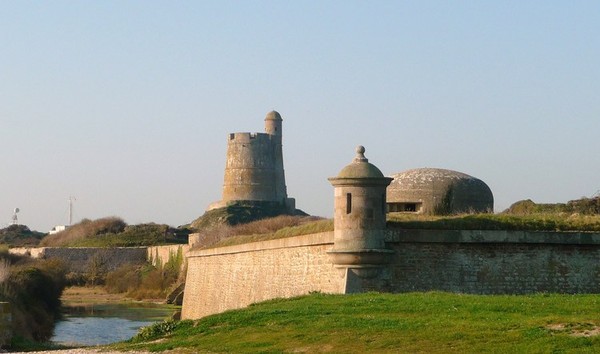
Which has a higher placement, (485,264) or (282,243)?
(282,243)

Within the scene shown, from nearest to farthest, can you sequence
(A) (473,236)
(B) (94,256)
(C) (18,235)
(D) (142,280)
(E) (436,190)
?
(A) (473,236) < (E) (436,190) < (D) (142,280) < (B) (94,256) < (C) (18,235)

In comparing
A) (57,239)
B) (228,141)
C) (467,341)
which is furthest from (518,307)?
(57,239)

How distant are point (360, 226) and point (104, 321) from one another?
3232 cm

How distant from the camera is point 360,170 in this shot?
24.6 meters

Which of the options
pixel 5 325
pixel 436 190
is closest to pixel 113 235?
pixel 5 325

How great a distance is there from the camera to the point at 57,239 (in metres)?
111

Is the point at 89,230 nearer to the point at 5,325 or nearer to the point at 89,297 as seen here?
the point at 89,297

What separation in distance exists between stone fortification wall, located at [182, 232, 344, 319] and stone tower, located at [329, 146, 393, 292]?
504 mm

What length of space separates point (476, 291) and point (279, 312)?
5.51m

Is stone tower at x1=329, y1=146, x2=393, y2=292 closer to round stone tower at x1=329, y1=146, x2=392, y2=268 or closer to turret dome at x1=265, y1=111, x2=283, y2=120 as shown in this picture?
round stone tower at x1=329, y1=146, x2=392, y2=268

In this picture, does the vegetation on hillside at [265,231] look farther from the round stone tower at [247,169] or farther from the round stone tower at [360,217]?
the round stone tower at [247,169]

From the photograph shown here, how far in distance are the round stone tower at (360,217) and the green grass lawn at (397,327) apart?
1.81m

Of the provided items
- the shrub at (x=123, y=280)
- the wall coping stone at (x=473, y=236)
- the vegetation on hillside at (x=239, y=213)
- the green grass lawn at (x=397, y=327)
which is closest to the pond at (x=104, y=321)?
the shrub at (x=123, y=280)

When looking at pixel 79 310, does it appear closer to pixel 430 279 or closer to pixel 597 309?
pixel 430 279
